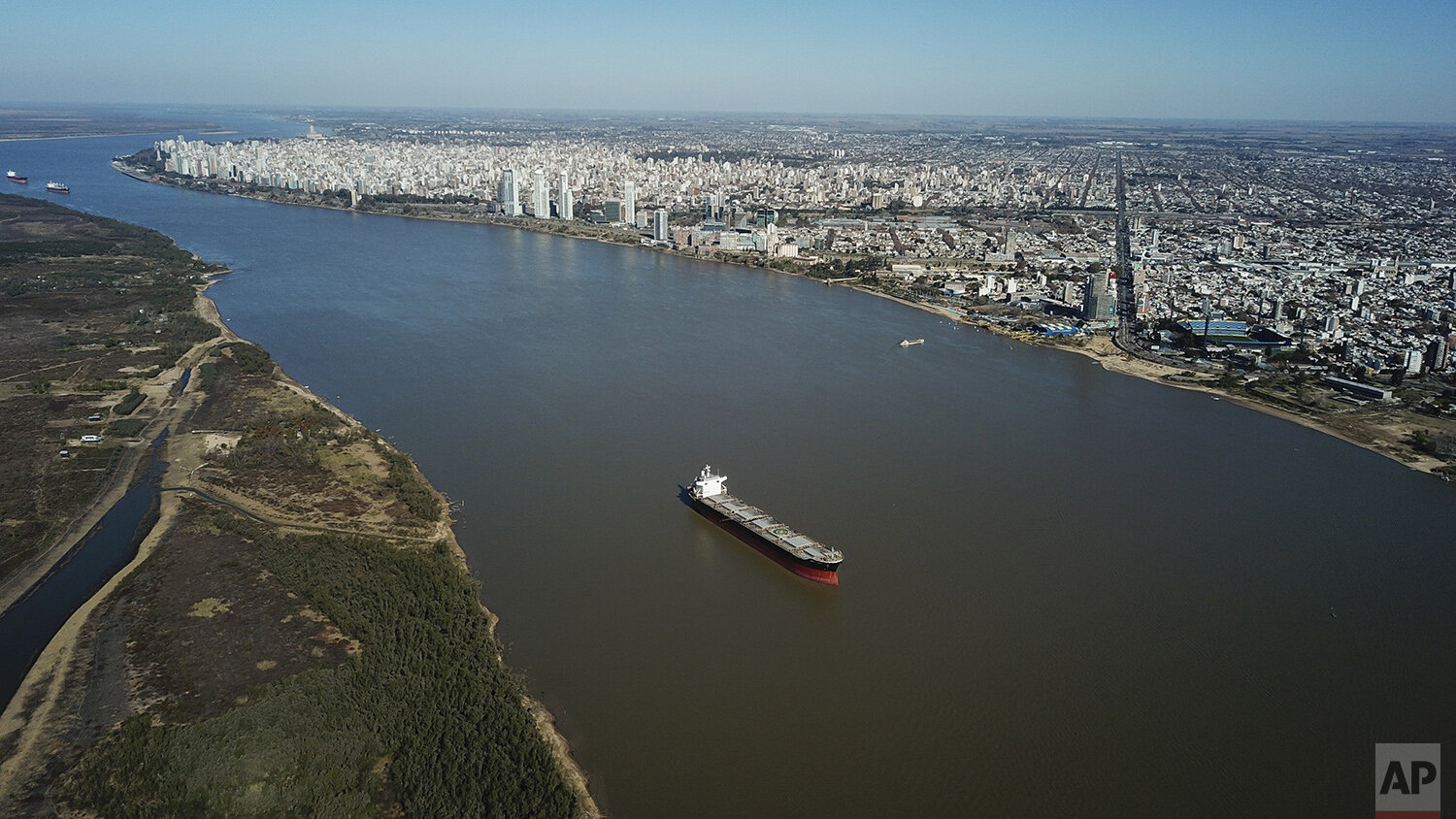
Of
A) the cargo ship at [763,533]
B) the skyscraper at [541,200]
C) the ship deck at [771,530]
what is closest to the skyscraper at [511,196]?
the skyscraper at [541,200]

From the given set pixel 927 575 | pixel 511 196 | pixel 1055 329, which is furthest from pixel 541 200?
pixel 927 575

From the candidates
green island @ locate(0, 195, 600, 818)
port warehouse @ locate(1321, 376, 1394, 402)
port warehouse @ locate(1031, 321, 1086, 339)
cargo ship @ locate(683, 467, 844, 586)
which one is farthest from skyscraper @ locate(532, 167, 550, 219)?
port warehouse @ locate(1321, 376, 1394, 402)

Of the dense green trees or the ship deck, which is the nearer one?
the dense green trees

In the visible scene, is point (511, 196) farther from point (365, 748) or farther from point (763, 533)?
point (365, 748)

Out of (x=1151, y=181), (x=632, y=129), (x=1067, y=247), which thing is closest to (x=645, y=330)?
(x=1067, y=247)

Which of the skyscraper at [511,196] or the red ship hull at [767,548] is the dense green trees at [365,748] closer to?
the red ship hull at [767,548]

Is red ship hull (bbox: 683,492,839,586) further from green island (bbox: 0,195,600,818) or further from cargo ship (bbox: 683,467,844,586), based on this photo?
green island (bbox: 0,195,600,818)

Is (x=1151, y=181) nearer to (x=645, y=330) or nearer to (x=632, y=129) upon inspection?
(x=645, y=330)
